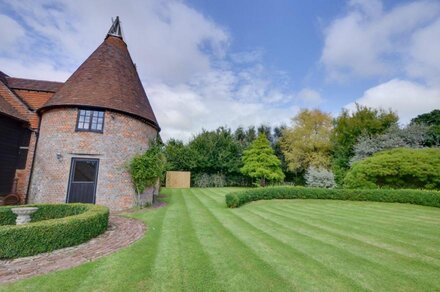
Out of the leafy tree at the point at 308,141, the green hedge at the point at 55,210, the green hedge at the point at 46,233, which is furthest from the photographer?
the leafy tree at the point at 308,141

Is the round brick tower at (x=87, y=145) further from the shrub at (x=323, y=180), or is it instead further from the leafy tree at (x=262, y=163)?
the leafy tree at (x=262, y=163)

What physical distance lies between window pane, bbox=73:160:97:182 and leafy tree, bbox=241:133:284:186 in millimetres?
19247

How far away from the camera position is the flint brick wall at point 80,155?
11309 mm

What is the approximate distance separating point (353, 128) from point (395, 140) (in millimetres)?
5317

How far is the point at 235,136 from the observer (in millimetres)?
36125

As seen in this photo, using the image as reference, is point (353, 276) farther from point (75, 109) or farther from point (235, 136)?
point (235, 136)

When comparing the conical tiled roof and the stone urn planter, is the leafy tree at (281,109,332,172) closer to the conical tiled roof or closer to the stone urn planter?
the conical tiled roof

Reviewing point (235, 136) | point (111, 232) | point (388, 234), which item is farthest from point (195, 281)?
point (235, 136)

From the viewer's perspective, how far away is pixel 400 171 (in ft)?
56.2

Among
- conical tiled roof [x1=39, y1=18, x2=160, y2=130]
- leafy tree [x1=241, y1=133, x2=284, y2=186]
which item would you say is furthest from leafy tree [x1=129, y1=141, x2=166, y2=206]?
leafy tree [x1=241, y1=133, x2=284, y2=186]

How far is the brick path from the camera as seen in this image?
14.8ft

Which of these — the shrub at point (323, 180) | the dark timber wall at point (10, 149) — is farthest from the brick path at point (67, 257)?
the shrub at point (323, 180)

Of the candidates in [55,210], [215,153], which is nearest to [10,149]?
[55,210]

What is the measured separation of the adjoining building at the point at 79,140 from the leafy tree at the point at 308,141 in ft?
76.7
